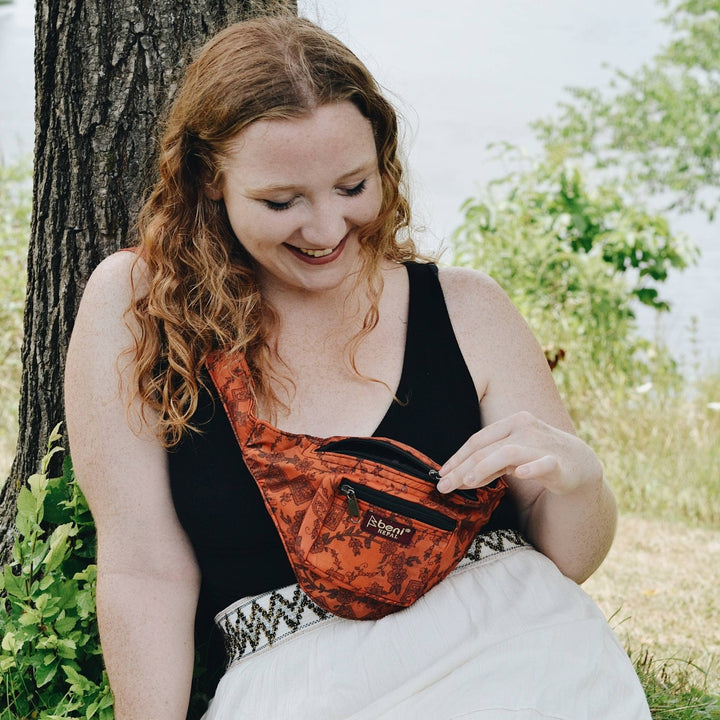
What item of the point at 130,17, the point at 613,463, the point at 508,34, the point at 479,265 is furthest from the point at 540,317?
the point at 508,34

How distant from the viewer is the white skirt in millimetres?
1667

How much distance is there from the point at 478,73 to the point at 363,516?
12.7 meters

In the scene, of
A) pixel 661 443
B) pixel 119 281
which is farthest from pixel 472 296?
pixel 661 443

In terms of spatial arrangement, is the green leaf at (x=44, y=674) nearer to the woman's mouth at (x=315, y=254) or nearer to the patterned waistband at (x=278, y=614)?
the patterned waistband at (x=278, y=614)

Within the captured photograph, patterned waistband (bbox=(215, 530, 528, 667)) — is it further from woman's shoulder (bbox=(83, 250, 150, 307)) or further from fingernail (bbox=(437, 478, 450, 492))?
woman's shoulder (bbox=(83, 250, 150, 307))

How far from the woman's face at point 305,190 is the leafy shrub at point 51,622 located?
73 centimetres

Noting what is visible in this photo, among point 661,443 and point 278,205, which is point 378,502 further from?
point 661,443

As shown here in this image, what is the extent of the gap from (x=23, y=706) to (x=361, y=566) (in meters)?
0.89

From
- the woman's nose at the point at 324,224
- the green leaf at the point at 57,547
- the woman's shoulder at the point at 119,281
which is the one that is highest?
the woman's nose at the point at 324,224

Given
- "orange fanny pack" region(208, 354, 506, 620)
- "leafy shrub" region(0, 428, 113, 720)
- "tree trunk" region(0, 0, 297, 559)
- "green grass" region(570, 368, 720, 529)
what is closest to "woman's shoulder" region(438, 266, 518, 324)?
"orange fanny pack" region(208, 354, 506, 620)

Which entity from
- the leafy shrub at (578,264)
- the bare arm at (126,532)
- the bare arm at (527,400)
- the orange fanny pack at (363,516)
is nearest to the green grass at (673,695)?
the bare arm at (527,400)

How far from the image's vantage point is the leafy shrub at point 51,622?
208 cm

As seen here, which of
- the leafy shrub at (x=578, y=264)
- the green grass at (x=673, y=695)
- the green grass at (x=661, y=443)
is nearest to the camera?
the green grass at (x=673, y=695)

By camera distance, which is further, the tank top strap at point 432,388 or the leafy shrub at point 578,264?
the leafy shrub at point 578,264
